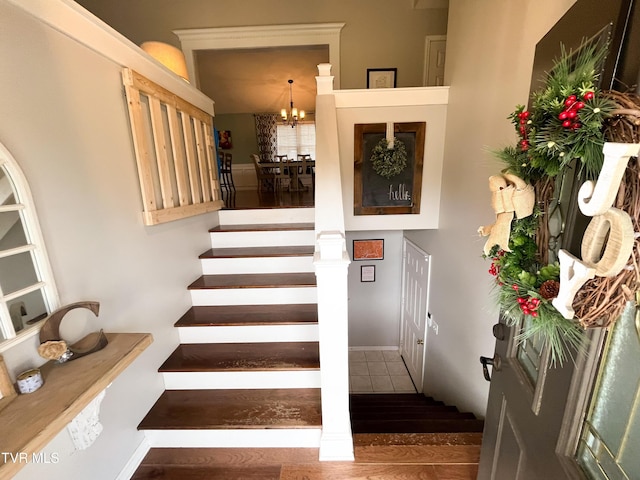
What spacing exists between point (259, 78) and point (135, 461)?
6405 mm

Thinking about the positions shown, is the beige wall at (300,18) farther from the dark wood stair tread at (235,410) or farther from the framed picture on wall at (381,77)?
the dark wood stair tread at (235,410)

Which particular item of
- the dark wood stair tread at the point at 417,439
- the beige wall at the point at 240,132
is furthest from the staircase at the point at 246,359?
the beige wall at the point at 240,132

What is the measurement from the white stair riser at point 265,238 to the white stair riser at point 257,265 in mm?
294

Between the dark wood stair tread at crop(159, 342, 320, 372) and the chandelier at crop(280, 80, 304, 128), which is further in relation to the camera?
the chandelier at crop(280, 80, 304, 128)

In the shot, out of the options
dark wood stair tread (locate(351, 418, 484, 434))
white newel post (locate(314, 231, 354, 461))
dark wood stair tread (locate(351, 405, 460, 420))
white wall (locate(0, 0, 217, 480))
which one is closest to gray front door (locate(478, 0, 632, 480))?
white newel post (locate(314, 231, 354, 461))

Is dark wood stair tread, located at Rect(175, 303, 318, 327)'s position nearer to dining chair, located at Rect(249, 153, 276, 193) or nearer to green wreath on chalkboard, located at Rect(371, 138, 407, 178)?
green wreath on chalkboard, located at Rect(371, 138, 407, 178)

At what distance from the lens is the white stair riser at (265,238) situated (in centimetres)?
262

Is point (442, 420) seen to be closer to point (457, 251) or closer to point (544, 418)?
point (457, 251)

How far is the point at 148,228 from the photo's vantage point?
174cm

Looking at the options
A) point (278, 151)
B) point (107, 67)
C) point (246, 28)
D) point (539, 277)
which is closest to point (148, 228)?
point (107, 67)

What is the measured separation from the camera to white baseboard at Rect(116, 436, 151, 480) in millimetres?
1456

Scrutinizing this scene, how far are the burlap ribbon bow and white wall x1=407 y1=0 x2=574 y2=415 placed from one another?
707 millimetres

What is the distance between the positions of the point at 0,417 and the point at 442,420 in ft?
7.92

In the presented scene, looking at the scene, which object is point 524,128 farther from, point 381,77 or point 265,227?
point 381,77
